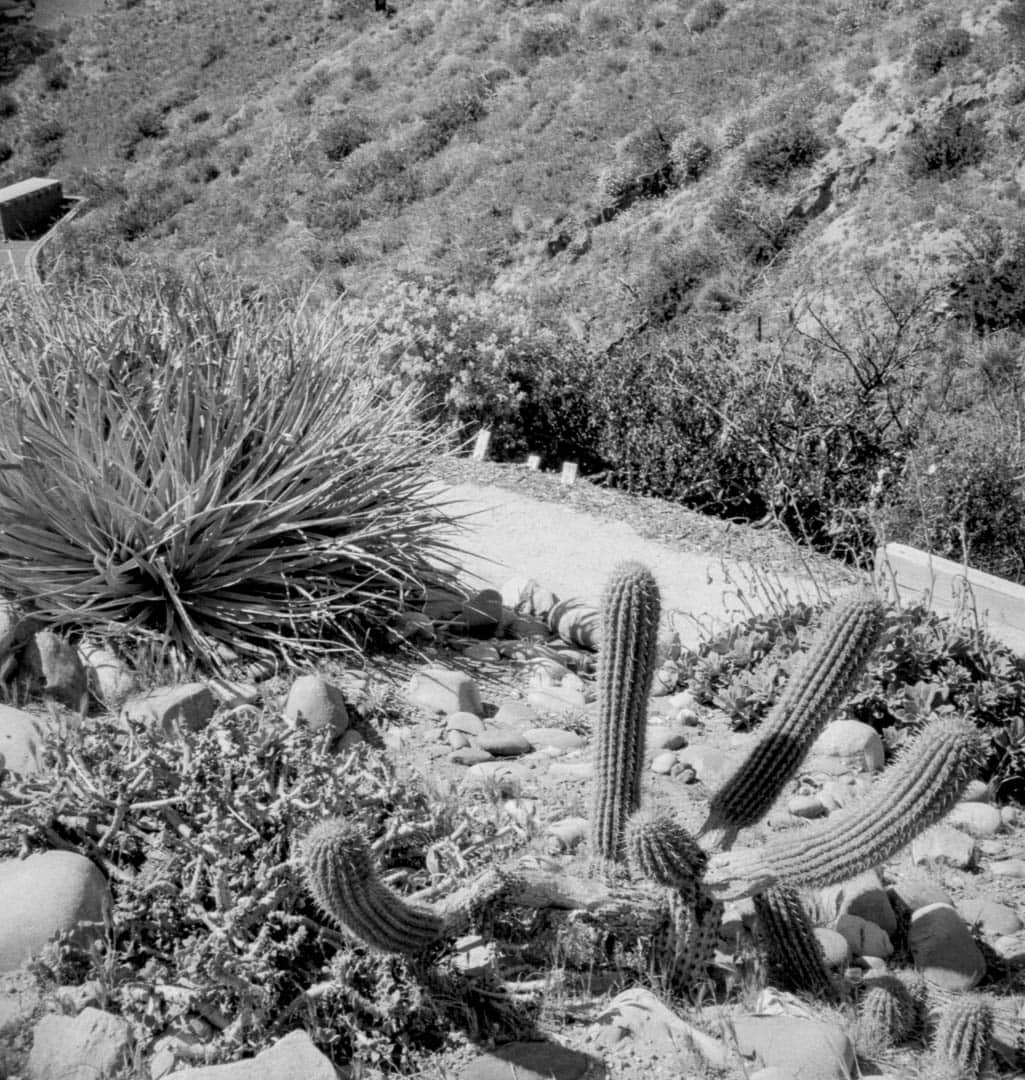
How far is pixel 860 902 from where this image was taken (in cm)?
348

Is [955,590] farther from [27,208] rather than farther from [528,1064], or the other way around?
[27,208]

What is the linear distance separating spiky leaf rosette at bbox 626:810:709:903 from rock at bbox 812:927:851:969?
1.74ft

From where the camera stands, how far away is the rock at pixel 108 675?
407cm

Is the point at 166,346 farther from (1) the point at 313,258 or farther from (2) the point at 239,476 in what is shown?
(1) the point at 313,258

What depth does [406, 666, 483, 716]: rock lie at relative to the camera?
14.5 ft

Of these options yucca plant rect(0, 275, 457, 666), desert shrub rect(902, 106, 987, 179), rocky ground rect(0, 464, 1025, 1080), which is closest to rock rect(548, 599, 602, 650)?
rocky ground rect(0, 464, 1025, 1080)

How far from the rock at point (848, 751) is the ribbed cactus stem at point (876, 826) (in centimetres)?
163

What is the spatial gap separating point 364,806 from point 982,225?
58.3 feet

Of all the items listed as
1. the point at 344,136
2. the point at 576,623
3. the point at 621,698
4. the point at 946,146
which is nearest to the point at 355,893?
the point at 621,698

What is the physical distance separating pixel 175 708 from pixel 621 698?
1503mm

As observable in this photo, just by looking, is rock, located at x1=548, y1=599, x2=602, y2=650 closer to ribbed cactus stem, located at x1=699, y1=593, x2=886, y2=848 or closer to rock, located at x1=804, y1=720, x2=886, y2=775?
rock, located at x1=804, y1=720, x2=886, y2=775

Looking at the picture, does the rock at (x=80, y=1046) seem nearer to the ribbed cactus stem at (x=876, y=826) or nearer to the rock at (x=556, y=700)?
the ribbed cactus stem at (x=876, y=826)

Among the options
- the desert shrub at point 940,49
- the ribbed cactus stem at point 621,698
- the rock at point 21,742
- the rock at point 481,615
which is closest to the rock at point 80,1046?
the rock at point 21,742

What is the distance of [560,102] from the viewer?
1105 inches
